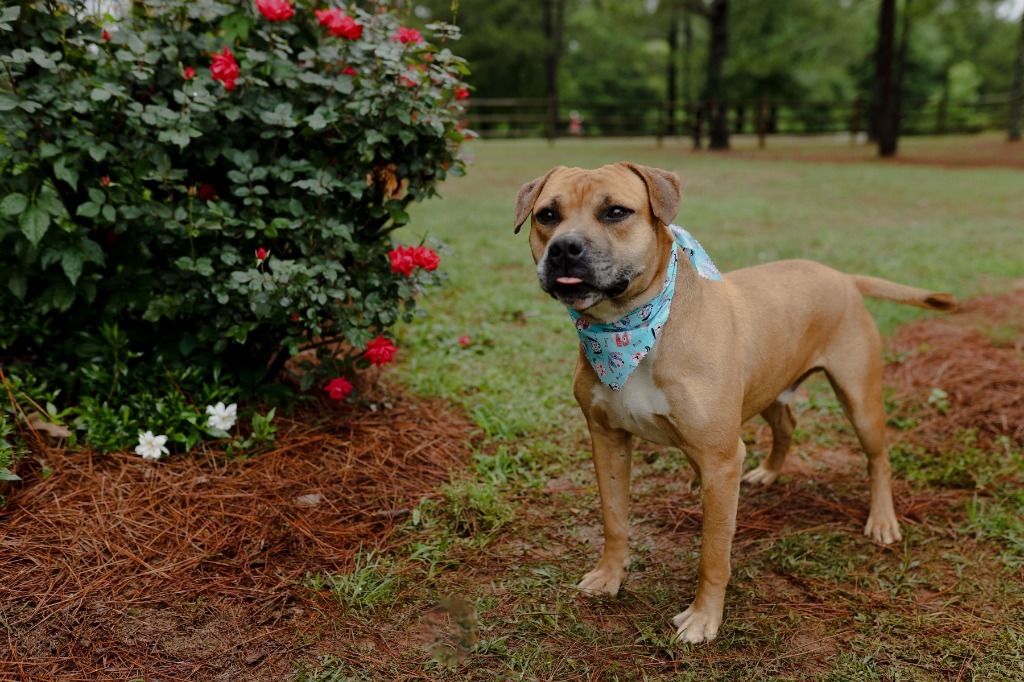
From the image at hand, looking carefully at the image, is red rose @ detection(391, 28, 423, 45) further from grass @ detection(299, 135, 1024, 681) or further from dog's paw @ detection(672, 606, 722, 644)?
dog's paw @ detection(672, 606, 722, 644)

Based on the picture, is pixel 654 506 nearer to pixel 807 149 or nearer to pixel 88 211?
pixel 88 211

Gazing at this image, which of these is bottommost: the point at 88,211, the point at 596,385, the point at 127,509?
the point at 127,509

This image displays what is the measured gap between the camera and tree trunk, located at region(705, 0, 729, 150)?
24.0 meters

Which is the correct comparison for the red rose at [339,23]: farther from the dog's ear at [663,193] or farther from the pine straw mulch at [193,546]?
the pine straw mulch at [193,546]

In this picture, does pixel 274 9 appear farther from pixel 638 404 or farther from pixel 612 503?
pixel 612 503

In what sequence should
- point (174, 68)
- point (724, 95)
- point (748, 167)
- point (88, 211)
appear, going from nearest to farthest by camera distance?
point (88, 211) < point (174, 68) < point (748, 167) < point (724, 95)

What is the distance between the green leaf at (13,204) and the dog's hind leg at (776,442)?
3.64 metres

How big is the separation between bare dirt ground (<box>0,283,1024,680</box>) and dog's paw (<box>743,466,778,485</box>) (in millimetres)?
91

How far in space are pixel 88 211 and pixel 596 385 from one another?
91.7 inches

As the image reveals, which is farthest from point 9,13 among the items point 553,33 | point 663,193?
point 553,33

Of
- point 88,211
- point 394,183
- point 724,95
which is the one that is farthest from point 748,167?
point 88,211

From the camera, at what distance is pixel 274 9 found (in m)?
3.36

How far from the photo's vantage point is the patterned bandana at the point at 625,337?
2701mm

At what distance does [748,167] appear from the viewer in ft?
62.5
